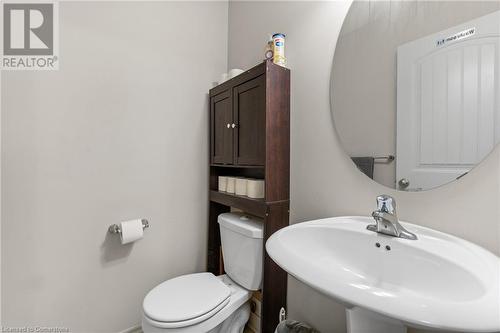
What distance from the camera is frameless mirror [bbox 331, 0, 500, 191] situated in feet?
2.21

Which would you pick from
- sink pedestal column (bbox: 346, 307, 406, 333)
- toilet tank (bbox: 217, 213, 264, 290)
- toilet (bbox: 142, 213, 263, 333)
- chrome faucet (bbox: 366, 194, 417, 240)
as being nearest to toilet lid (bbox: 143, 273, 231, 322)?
toilet (bbox: 142, 213, 263, 333)

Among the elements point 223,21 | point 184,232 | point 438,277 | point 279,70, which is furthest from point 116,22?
point 438,277

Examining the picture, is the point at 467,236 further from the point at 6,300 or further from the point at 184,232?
the point at 6,300

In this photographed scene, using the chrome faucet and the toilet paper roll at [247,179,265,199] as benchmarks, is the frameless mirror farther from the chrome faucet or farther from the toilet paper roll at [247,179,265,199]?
the toilet paper roll at [247,179,265,199]

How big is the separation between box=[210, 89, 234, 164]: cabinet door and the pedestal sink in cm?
74

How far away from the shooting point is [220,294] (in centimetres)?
120

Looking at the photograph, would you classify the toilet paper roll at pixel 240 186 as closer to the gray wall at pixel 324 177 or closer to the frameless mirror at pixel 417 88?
the gray wall at pixel 324 177

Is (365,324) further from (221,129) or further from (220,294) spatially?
(221,129)

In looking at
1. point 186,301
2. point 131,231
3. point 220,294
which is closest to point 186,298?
point 186,301

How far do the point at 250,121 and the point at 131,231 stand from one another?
888mm

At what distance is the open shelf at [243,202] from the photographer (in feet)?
3.89

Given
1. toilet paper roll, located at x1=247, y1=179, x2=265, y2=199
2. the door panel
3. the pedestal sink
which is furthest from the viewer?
toilet paper roll, located at x1=247, y1=179, x2=265, y2=199

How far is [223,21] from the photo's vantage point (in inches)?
69.5

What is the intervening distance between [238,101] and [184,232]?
927 mm
